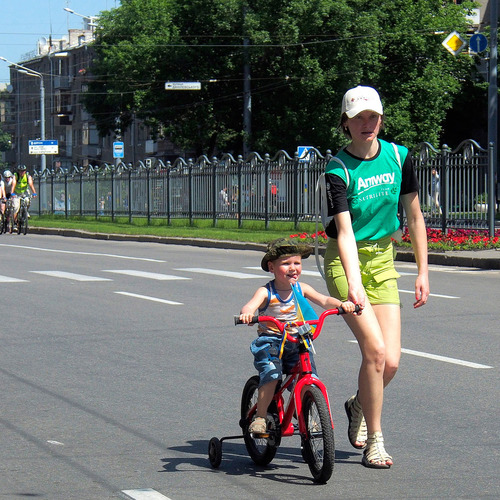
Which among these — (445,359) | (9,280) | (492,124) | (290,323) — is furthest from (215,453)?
(492,124)

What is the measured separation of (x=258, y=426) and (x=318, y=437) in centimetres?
42

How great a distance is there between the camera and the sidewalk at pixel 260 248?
66.8 feet

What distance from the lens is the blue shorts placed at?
18.4ft

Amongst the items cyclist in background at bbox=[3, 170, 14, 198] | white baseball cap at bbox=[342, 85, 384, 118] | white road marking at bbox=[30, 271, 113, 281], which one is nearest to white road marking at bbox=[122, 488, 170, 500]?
white baseball cap at bbox=[342, 85, 384, 118]

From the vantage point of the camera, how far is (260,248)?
25953 mm

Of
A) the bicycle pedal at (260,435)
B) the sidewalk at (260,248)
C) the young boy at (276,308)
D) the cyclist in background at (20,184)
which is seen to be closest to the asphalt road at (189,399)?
the bicycle pedal at (260,435)

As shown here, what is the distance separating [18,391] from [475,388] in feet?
10.1

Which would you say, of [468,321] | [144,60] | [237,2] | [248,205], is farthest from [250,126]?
[468,321]

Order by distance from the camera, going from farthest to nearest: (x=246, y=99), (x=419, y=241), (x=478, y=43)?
(x=246, y=99), (x=478, y=43), (x=419, y=241)

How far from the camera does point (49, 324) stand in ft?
38.7

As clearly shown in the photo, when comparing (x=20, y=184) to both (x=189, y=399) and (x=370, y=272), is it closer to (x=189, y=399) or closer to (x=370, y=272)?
(x=189, y=399)

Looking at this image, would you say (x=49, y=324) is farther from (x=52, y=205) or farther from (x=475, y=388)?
(x=52, y=205)

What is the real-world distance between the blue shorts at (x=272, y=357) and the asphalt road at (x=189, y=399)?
477mm

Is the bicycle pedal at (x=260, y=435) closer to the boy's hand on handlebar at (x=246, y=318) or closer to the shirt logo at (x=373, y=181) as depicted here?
the boy's hand on handlebar at (x=246, y=318)
